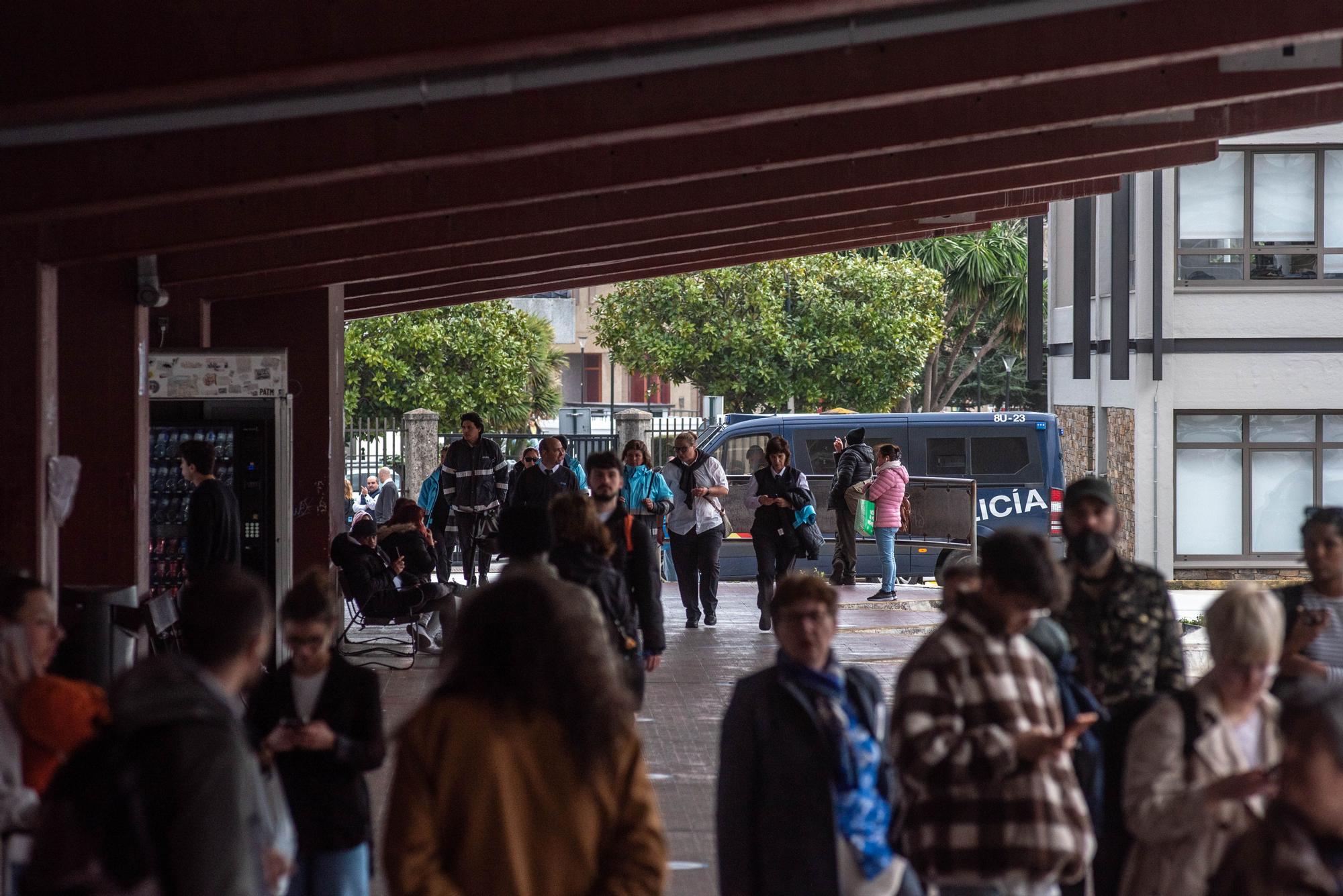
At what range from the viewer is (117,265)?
35.0ft

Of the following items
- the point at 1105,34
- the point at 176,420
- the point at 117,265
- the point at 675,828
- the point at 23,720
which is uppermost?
the point at 1105,34

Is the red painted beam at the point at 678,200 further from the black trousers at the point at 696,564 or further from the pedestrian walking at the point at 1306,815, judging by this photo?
the pedestrian walking at the point at 1306,815

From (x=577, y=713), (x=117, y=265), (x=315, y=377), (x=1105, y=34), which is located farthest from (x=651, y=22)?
(x=315, y=377)

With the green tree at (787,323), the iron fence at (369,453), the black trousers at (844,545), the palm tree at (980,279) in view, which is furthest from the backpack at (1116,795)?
the palm tree at (980,279)

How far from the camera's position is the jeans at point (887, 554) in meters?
17.8

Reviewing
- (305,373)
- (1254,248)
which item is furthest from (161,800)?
(1254,248)

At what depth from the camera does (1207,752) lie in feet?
14.1

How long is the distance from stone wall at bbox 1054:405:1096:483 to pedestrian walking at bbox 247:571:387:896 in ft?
72.6

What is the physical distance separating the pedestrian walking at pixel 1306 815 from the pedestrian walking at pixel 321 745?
2483 mm

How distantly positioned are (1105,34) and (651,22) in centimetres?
288

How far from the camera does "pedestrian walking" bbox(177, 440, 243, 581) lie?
34.4 ft

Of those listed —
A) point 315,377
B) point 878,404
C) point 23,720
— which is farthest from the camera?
point 878,404

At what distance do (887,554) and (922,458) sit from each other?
331 centimetres

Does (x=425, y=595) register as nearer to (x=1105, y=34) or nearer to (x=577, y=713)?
(x=1105, y=34)
